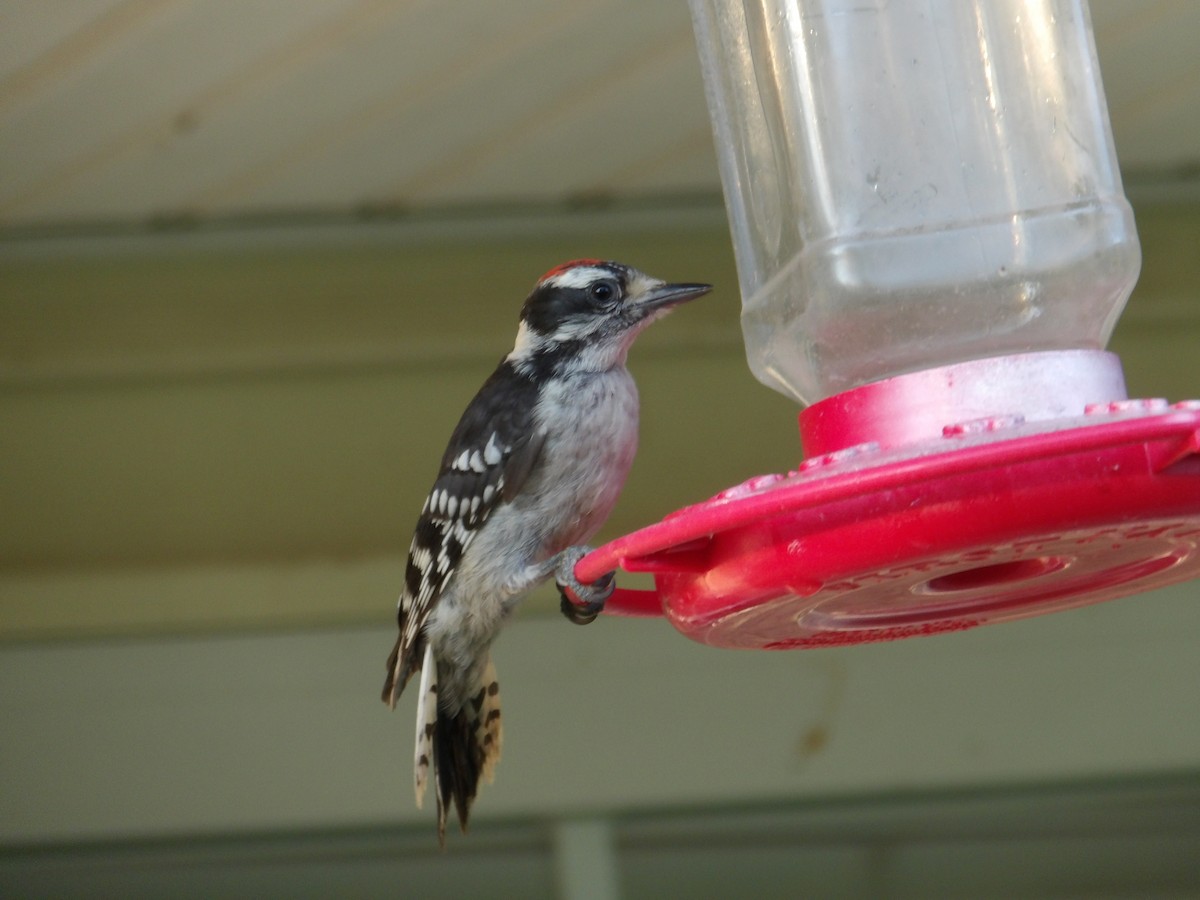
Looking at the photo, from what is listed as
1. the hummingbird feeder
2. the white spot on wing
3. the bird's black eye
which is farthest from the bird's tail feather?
the hummingbird feeder

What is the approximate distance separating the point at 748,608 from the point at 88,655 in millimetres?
2783

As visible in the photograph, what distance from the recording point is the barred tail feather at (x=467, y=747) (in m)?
3.01

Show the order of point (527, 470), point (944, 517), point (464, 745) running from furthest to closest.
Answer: point (464, 745), point (527, 470), point (944, 517)

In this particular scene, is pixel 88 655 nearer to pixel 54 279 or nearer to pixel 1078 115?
pixel 54 279

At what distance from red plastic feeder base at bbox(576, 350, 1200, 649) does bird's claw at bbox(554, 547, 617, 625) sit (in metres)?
0.07

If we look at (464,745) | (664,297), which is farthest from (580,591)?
(464,745)

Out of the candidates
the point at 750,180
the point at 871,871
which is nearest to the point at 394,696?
the point at 750,180

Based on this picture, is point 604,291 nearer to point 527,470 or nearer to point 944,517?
point 527,470

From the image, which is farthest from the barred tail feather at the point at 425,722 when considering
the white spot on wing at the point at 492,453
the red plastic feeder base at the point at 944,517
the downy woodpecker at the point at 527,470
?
the red plastic feeder base at the point at 944,517

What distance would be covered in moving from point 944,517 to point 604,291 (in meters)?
1.48

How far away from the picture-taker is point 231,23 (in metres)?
3.08

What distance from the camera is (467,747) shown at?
308cm

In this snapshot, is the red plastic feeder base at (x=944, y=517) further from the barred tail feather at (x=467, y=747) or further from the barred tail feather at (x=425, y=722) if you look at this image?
the barred tail feather at (x=467, y=747)

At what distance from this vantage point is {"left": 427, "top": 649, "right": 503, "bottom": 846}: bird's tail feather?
2998 millimetres
